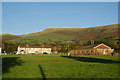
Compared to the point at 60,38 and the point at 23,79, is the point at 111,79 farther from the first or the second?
the point at 60,38

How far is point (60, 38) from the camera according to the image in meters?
161

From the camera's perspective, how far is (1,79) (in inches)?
412

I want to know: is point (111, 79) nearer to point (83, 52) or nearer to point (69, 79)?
point (69, 79)

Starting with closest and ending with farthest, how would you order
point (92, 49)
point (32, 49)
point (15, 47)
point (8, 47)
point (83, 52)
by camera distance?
point (92, 49), point (83, 52), point (8, 47), point (15, 47), point (32, 49)

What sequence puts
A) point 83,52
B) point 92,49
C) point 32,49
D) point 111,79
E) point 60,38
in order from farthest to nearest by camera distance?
point 60,38
point 32,49
point 83,52
point 92,49
point 111,79

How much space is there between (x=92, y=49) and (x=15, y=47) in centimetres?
6024

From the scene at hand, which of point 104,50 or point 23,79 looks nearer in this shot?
point 23,79

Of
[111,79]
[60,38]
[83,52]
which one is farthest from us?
[60,38]

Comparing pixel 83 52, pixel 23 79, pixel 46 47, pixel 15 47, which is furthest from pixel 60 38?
pixel 23 79

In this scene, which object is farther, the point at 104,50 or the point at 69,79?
the point at 104,50

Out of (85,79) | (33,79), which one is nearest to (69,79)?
(85,79)

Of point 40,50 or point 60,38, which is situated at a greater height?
point 60,38

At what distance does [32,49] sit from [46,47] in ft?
31.8

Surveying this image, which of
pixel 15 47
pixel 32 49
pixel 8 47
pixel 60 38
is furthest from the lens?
pixel 60 38
